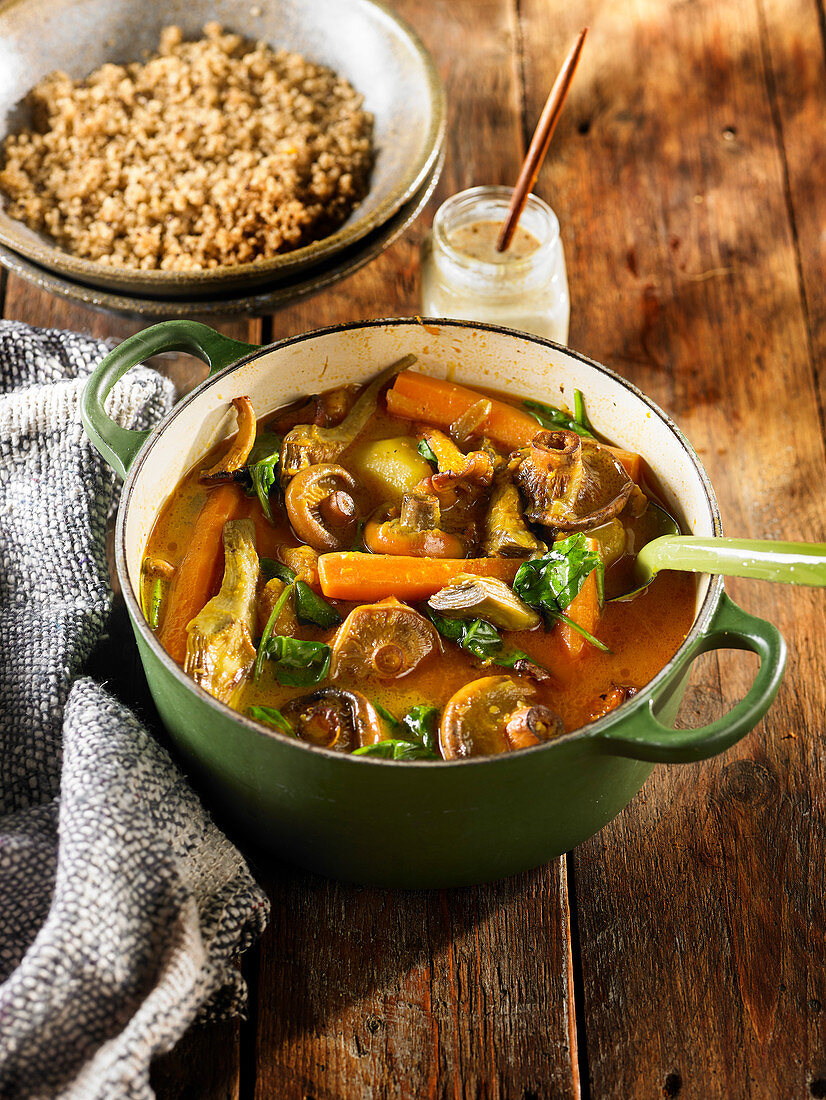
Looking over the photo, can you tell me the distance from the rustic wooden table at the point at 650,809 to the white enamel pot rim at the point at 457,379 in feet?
1.46

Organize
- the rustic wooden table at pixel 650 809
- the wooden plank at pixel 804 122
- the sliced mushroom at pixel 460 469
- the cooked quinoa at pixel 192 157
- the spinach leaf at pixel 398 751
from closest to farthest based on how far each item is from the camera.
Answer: the spinach leaf at pixel 398 751 < the rustic wooden table at pixel 650 809 < the sliced mushroom at pixel 460 469 < the cooked quinoa at pixel 192 157 < the wooden plank at pixel 804 122

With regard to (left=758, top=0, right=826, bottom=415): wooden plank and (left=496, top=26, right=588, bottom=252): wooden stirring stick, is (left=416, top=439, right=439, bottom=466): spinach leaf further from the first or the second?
(left=758, top=0, right=826, bottom=415): wooden plank

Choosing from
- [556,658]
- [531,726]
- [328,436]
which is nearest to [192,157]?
[328,436]

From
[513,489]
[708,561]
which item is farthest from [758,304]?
[708,561]

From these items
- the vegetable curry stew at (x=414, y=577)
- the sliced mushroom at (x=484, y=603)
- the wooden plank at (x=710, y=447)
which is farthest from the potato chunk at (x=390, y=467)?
the wooden plank at (x=710, y=447)

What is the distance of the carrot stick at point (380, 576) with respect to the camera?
1.80 metres

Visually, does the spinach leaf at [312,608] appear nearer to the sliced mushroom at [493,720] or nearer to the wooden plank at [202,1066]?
the sliced mushroom at [493,720]

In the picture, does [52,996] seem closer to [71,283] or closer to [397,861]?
[397,861]

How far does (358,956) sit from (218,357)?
1.04 meters

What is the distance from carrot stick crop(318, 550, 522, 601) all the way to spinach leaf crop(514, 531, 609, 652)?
0.33 ft

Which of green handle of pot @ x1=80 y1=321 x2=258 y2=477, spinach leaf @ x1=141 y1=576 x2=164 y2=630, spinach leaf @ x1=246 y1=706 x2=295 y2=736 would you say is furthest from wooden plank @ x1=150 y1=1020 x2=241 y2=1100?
green handle of pot @ x1=80 y1=321 x2=258 y2=477

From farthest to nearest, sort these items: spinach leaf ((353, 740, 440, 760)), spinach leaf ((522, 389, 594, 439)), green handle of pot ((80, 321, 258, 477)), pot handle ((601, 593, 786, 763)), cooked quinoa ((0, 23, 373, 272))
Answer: cooked quinoa ((0, 23, 373, 272)), spinach leaf ((522, 389, 594, 439)), green handle of pot ((80, 321, 258, 477)), spinach leaf ((353, 740, 440, 760)), pot handle ((601, 593, 786, 763))

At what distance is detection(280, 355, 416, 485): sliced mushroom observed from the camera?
197 cm

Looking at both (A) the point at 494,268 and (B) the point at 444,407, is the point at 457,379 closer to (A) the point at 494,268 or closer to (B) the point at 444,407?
(B) the point at 444,407
